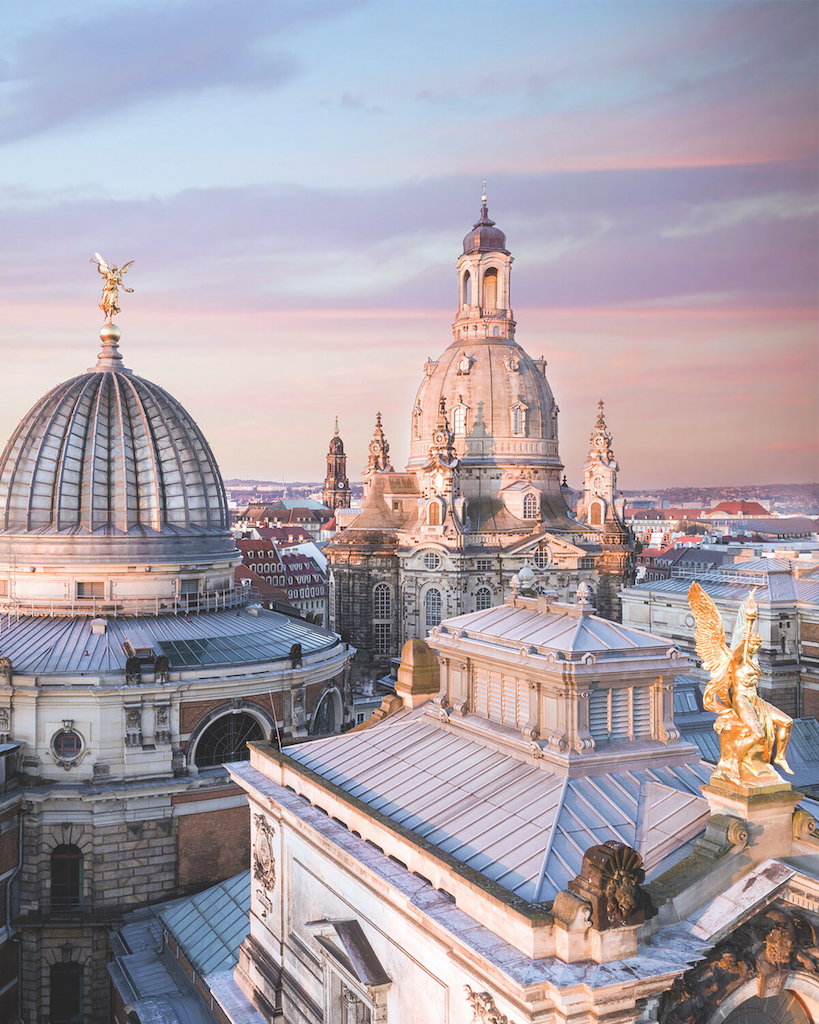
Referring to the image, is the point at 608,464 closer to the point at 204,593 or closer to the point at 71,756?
the point at 204,593

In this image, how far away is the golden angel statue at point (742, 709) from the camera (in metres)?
15.5

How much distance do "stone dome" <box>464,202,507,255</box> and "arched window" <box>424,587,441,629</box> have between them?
3831 centimetres

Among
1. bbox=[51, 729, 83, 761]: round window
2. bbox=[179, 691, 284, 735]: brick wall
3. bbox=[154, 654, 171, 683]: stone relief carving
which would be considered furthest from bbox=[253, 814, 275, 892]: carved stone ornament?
bbox=[51, 729, 83, 761]: round window

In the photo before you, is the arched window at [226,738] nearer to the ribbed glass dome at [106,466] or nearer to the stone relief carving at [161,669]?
the stone relief carving at [161,669]

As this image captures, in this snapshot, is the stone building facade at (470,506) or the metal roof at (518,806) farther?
the stone building facade at (470,506)

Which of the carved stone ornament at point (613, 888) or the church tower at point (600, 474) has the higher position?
the church tower at point (600, 474)

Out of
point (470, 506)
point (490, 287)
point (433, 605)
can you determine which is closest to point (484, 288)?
point (490, 287)

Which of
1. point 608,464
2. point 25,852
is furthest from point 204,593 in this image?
point 608,464

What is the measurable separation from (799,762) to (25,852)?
3475 cm

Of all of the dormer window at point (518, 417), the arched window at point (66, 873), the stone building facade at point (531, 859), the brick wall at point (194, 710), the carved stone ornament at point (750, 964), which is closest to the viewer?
the stone building facade at point (531, 859)

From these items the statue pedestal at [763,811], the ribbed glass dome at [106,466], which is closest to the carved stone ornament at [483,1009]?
the statue pedestal at [763,811]

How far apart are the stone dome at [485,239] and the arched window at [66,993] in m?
78.8

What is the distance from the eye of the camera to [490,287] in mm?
96562

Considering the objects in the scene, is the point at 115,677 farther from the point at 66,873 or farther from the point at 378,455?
the point at 378,455
